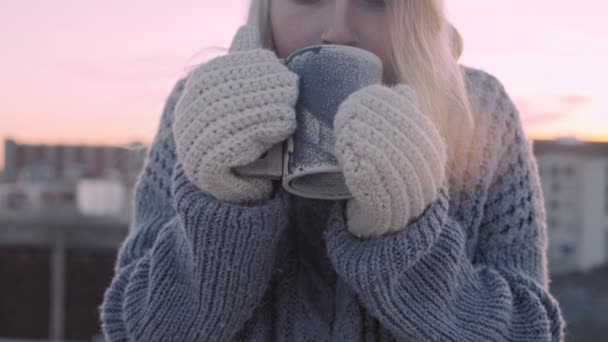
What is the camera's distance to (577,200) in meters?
10.5

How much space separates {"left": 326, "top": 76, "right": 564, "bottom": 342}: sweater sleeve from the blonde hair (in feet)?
0.30

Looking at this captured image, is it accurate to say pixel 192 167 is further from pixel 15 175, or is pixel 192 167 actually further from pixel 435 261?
pixel 15 175

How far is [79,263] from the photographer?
9.96m

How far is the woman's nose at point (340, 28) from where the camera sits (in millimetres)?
1014

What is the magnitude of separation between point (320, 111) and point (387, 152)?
104 mm

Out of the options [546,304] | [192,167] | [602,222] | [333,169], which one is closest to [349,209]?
[333,169]

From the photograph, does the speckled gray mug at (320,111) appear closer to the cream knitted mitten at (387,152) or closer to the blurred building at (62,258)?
the cream knitted mitten at (387,152)

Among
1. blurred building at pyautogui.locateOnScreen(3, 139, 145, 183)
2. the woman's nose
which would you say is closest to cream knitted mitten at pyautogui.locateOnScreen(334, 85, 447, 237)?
the woman's nose

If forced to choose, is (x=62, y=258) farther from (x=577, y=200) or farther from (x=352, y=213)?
(x=577, y=200)

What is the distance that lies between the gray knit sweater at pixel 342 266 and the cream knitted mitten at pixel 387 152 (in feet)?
0.20

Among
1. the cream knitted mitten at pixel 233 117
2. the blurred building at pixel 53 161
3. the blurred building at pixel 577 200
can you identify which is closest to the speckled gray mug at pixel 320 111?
the cream knitted mitten at pixel 233 117

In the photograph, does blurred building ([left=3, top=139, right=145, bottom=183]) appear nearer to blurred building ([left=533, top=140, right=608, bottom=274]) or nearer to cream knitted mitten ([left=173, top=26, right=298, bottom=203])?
blurred building ([left=533, top=140, right=608, bottom=274])

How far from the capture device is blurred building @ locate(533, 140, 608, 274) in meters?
10.1

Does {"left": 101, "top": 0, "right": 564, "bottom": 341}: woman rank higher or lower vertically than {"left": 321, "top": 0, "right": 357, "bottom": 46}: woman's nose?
lower
